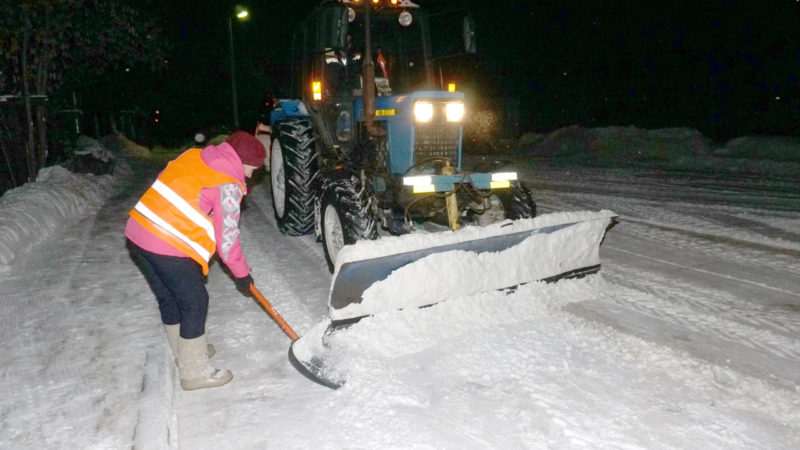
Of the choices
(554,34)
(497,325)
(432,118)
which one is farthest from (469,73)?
(497,325)

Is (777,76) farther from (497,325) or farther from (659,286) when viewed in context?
(497,325)

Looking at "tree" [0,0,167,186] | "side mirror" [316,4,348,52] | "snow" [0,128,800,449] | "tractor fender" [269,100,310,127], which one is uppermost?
"tree" [0,0,167,186]

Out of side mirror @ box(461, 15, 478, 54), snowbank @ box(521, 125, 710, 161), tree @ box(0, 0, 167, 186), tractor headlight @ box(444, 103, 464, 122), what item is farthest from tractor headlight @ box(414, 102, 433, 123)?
snowbank @ box(521, 125, 710, 161)

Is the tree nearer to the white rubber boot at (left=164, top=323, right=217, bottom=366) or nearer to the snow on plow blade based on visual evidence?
the white rubber boot at (left=164, top=323, right=217, bottom=366)

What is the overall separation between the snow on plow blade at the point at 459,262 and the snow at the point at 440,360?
0.08 meters

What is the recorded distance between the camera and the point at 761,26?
15430 mm

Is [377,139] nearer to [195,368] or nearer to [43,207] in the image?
[195,368]

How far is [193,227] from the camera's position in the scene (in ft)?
10.3

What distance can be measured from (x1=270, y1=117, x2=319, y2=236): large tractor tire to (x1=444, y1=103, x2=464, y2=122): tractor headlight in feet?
5.79

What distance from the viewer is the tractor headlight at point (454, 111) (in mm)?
5352

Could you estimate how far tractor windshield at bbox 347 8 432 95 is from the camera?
6176 millimetres

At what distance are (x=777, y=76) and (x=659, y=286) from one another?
13.7 m

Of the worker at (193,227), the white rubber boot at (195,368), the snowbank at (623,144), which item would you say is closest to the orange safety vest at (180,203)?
the worker at (193,227)

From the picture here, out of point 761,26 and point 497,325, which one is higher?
point 761,26
